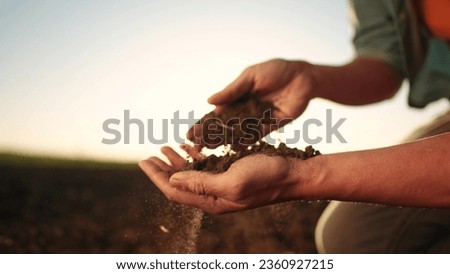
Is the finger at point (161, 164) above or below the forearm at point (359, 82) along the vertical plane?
below

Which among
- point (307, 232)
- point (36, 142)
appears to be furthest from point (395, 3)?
point (36, 142)

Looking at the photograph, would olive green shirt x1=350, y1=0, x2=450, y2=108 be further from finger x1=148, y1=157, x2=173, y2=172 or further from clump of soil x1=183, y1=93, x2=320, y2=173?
finger x1=148, y1=157, x2=173, y2=172

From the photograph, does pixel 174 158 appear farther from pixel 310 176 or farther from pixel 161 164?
pixel 310 176

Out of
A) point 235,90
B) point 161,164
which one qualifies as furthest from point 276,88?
point 161,164

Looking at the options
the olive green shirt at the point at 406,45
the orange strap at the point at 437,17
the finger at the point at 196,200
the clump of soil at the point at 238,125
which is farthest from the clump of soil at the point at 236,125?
the orange strap at the point at 437,17

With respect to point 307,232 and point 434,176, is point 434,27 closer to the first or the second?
point 434,176

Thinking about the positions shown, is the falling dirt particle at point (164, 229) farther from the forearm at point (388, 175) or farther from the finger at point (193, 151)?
the forearm at point (388, 175)

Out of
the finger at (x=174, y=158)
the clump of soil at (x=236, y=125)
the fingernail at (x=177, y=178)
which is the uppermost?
the clump of soil at (x=236, y=125)

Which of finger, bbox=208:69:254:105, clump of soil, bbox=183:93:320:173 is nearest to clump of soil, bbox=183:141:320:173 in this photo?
clump of soil, bbox=183:93:320:173
